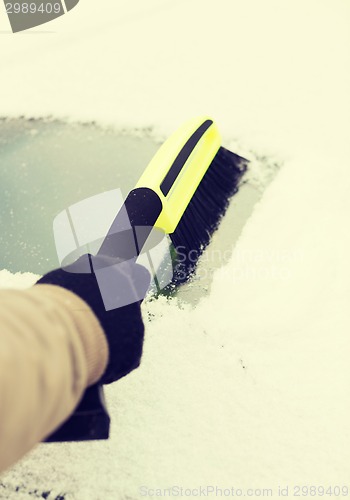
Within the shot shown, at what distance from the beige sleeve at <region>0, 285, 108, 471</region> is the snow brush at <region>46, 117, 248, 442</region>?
33 centimetres

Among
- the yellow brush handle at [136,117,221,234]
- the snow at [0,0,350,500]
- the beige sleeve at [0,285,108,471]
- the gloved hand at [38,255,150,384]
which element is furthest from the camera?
the yellow brush handle at [136,117,221,234]

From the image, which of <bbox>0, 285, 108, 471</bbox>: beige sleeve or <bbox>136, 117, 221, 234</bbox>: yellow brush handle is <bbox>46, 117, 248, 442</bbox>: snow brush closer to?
<bbox>136, 117, 221, 234</bbox>: yellow brush handle

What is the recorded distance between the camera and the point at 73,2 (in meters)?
1.20

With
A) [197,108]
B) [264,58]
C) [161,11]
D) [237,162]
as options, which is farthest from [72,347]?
[161,11]

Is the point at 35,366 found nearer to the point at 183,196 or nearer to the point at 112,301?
the point at 112,301

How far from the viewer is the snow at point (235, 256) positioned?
68 centimetres

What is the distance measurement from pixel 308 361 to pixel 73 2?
1.10 meters

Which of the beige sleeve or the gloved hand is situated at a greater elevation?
the beige sleeve

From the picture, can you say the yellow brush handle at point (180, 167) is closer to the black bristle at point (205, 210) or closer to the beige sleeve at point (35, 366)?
the black bristle at point (205, 210)

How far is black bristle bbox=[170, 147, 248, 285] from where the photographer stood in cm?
86

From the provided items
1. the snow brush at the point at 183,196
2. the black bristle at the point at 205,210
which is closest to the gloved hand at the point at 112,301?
the snow brush at the point at 183,196

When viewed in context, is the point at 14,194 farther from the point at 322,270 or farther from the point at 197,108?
the point at 322,270

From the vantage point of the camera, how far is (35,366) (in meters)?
0.33

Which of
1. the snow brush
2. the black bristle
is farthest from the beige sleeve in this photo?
the black bristle
